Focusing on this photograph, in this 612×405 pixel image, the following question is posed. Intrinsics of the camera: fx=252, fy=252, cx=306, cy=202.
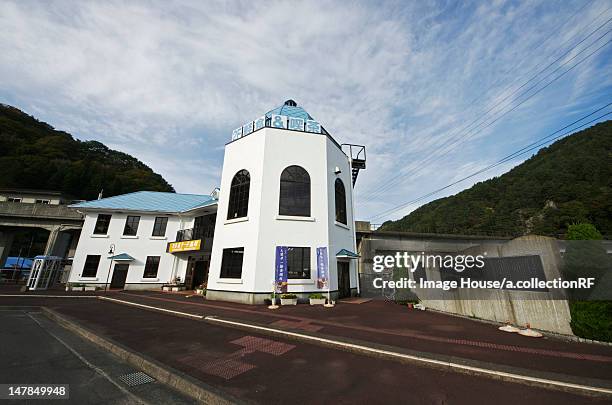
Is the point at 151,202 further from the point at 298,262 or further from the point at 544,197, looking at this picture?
the point at 544,197

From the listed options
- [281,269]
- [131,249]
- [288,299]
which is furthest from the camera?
[131,249]

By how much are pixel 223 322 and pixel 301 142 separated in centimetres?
1174

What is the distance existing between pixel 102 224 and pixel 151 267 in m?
6.03

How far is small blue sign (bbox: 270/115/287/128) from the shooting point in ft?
55.7

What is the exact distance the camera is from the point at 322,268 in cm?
1424

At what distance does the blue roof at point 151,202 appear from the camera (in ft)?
75.9

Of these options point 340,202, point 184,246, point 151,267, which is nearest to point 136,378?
point 340,202

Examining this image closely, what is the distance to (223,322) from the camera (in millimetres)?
8852

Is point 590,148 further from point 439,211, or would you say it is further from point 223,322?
point 223,322

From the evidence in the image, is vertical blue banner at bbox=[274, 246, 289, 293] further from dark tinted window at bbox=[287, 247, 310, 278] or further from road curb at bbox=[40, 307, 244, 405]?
road curb at bbox=[40, 307, 244, 405]

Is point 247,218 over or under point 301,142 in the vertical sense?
under

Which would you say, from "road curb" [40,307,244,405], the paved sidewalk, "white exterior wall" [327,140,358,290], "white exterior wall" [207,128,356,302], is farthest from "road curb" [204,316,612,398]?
"white exterior wall" [327,140,358,290]

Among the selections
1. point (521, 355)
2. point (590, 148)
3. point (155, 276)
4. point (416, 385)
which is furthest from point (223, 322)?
point (590, 148)

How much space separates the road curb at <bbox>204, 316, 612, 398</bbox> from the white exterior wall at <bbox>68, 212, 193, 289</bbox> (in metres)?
18.9
